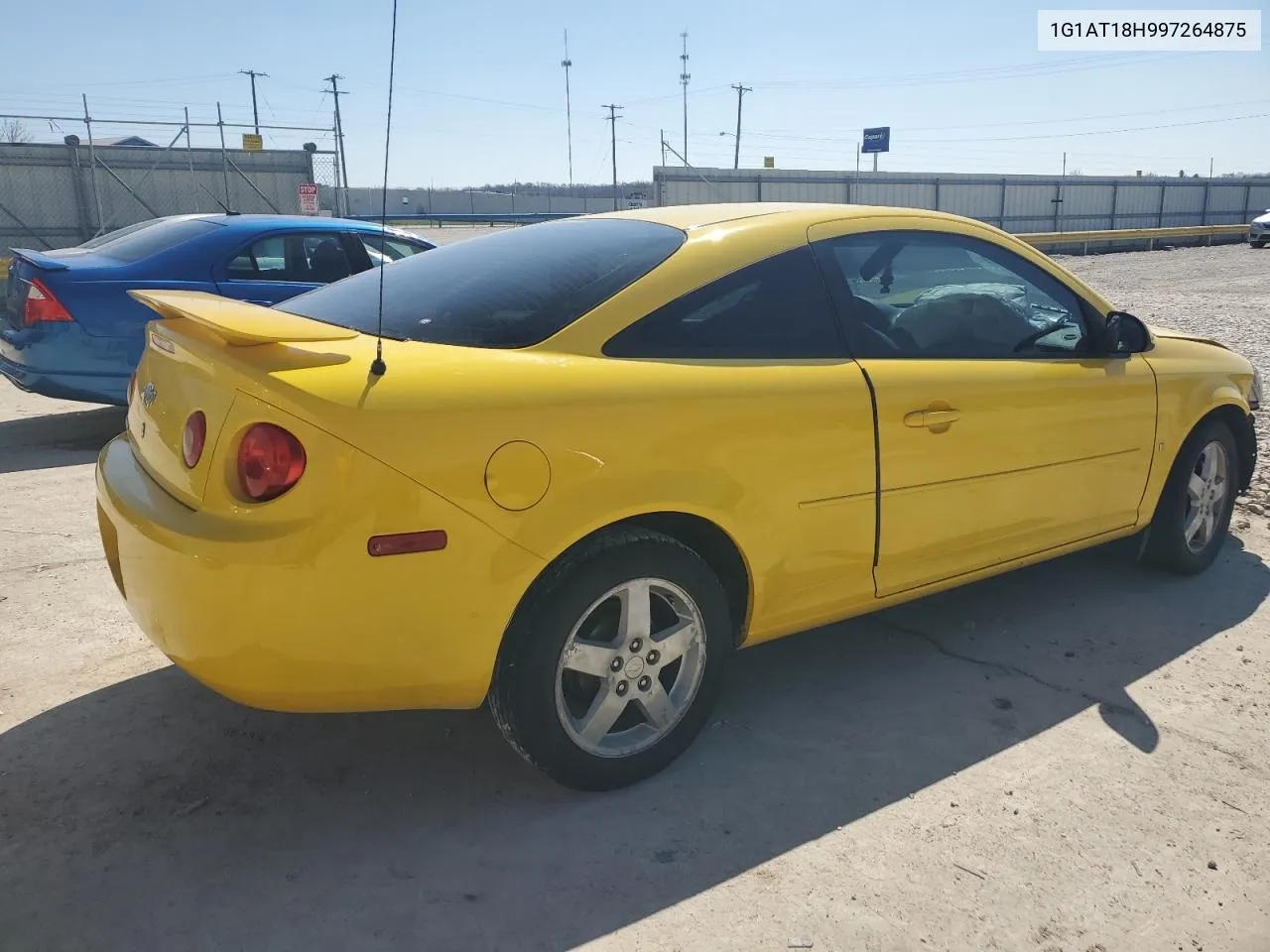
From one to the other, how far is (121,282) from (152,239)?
62cm

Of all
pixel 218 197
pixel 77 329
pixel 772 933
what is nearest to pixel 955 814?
pixel 772 933

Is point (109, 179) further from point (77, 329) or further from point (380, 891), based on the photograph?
point (380, 891)

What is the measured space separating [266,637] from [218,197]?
1930 centimetres

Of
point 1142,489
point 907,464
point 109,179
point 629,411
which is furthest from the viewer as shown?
point 109,179

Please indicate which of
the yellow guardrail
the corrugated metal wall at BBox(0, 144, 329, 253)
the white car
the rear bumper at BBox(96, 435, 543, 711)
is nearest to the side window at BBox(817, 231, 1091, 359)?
the rear bumper at BBox(96, 435, 543, 711)

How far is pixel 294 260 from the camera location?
7.11 meters

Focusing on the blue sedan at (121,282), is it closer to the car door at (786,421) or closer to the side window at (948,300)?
the side window at (948,300)

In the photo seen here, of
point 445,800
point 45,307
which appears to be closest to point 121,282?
point 45,307

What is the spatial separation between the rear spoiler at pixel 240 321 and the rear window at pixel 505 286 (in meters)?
0.24

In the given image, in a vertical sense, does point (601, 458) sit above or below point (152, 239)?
below

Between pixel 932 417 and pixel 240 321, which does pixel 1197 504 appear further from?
pixel 240 321

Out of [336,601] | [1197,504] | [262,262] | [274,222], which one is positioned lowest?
[1197,504]

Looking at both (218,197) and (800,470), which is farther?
(218,197)

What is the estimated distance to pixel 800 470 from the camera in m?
2.85
